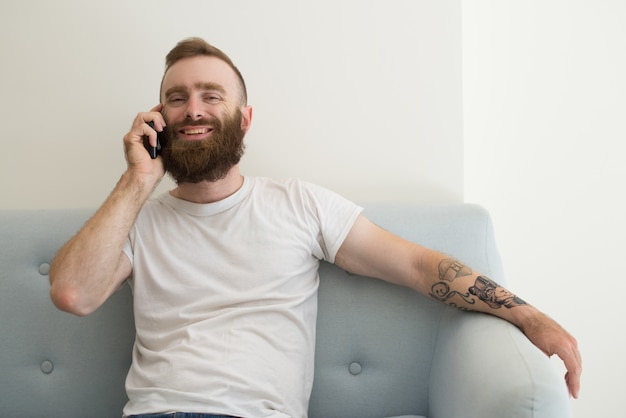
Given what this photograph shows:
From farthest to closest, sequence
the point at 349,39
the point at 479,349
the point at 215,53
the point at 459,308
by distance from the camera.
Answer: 1. the point at 349,39
2. the point at 215,53
3. the point at 459,308
4. the point at 479,349

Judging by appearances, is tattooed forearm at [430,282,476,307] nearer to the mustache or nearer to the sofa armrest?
the sofa armrest

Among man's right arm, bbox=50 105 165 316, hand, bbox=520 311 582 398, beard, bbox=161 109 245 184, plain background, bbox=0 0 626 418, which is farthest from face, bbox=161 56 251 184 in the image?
hand, bbox=520 311 582 398

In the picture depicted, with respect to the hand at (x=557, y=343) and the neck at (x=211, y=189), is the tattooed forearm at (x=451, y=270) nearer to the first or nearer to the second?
the hand at (x=557, y=343)

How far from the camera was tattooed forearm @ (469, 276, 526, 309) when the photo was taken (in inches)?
47.1

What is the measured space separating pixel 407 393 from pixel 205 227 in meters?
0.70

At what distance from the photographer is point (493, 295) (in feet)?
3.97

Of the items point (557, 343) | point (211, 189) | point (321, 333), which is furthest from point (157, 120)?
point (557, 343)

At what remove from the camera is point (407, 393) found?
1.40 m

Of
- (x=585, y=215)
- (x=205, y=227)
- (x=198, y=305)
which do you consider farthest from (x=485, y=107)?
(x=198, y=305)

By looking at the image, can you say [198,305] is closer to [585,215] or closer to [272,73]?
[272,73]

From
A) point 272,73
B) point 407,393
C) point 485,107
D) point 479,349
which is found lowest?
point 407,393

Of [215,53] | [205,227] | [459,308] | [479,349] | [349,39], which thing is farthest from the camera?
[349,39]

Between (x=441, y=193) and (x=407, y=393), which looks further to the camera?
(x=441, y=193)

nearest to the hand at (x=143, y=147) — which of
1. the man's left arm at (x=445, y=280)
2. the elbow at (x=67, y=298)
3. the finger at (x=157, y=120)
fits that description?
the finger at (x=157, y=120)
